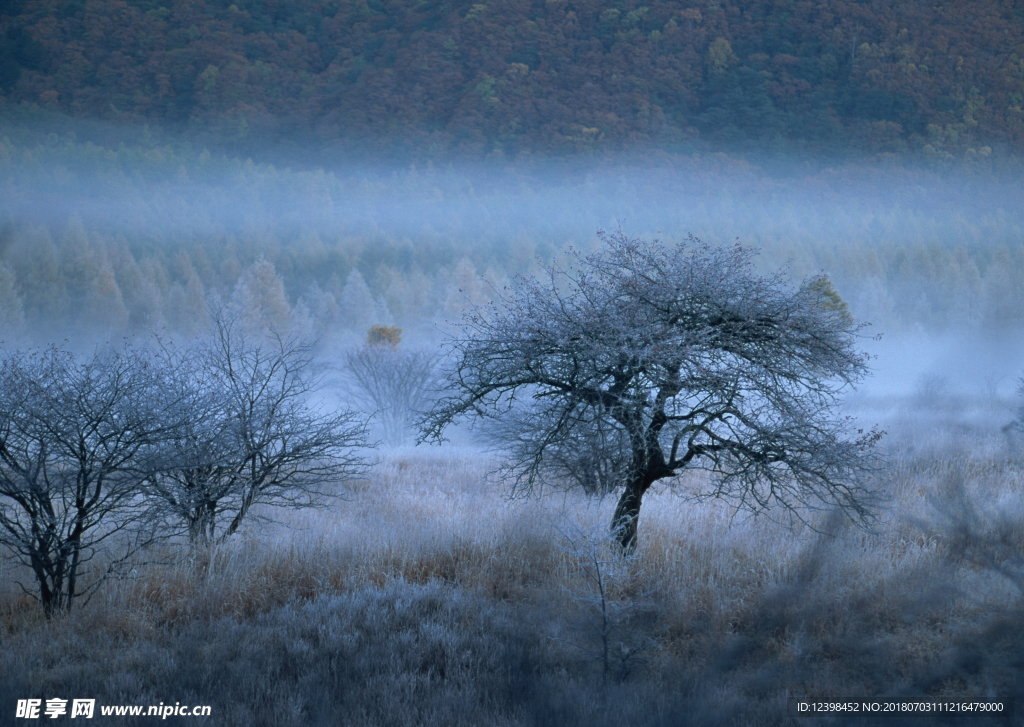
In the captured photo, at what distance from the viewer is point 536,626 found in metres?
5.61

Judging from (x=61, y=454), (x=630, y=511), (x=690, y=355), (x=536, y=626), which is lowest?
(x=536, y=626)

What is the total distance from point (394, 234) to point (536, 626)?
314 feet

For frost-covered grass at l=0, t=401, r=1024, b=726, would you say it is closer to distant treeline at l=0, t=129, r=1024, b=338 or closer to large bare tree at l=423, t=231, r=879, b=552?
large bare tree at l=423, t=231, r=879, b=552

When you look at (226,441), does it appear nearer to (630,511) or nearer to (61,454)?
(61,454)

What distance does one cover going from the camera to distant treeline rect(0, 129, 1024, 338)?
186ft

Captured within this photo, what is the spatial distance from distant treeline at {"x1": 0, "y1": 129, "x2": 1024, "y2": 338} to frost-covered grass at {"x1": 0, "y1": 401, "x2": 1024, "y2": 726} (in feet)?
57.6

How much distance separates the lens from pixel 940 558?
246 inches

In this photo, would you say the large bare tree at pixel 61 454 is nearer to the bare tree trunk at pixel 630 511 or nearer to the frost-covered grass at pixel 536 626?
the frost-covered grass at pixel 536 626

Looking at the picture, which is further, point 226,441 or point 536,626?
point 226,441

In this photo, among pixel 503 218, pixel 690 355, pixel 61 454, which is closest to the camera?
pixel 690 355

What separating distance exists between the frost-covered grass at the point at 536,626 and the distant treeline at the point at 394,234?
17565mm

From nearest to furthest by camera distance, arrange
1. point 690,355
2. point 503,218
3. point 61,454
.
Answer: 1. point 690,355
2. point 61,454
3. point 503,218

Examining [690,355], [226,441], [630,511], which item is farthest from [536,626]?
[226,441]

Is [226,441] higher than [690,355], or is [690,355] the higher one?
[690,355]
